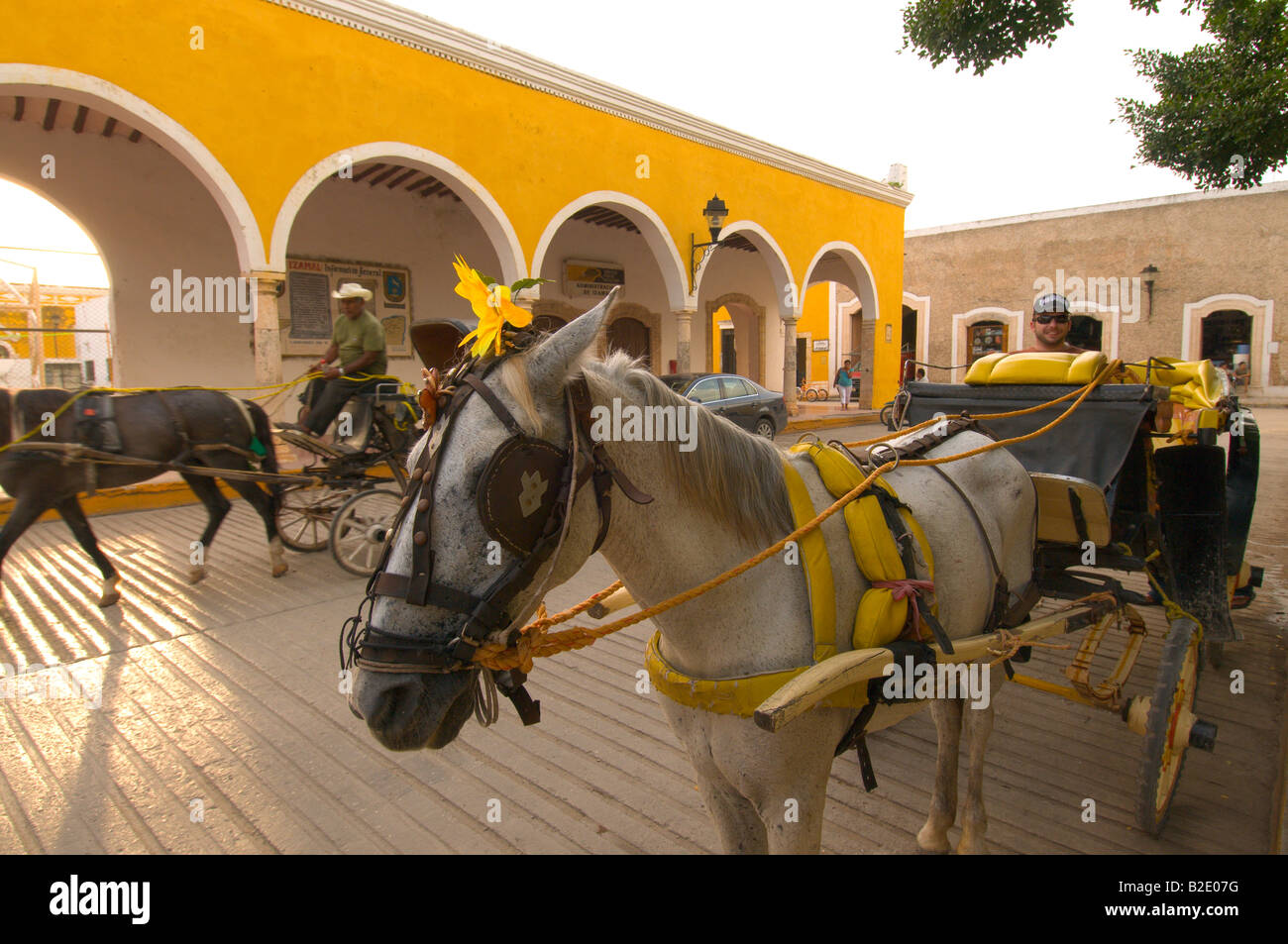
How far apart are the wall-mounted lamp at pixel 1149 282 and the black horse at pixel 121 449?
2609 centimetres

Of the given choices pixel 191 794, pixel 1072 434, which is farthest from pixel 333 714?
pixel 1072 434

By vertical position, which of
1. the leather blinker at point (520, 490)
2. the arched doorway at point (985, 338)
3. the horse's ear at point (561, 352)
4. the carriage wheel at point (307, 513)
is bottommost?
the carriage wheel at point (307, 513)

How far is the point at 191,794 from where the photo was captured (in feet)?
9.25

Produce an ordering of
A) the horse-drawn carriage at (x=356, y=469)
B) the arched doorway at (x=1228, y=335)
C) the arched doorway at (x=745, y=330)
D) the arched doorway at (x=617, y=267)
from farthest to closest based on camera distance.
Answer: the arched doorway at (x=1228, y=335), the arched doorway at (x=745, y=330), the arched doorway at (x=617, y=267), the horse-drawn carriage at (x=356, y=469)

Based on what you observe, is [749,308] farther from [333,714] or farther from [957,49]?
[333,714]

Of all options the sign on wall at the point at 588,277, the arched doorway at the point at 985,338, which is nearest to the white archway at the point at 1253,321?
the arched doorway at the point at 985,338

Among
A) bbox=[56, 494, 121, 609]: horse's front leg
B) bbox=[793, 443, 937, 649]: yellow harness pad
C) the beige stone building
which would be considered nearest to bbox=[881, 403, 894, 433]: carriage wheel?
bbox=[793, 443, 937, 649]: yellow harness pad

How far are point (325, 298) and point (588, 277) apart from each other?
545 cm

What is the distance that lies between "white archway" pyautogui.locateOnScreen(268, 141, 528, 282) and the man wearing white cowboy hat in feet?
5.13

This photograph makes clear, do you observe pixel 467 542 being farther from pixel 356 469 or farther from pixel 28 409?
pixel 28 409

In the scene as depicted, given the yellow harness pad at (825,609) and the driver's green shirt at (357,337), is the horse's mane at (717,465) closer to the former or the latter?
the yellow harness pad at (825,609)

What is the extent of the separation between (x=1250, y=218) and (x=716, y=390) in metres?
20.1

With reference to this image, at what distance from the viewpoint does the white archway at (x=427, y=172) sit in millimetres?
8203

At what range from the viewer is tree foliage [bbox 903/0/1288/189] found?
210 inches
